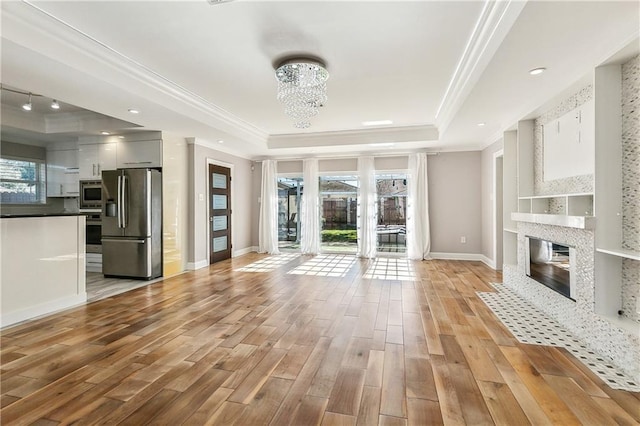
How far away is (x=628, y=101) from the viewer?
8.36ft

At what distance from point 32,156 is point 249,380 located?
23.8 ft

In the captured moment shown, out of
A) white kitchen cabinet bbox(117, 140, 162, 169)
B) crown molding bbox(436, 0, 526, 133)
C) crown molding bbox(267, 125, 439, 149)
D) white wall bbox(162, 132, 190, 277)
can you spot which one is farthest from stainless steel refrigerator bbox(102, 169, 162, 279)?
crown molding bbox(436, 0, 526, 133)

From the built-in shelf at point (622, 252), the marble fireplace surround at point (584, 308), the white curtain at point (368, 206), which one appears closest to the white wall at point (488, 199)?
the marble fireplace surround at point (584, 308)

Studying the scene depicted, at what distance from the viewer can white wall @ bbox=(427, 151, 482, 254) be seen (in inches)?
273

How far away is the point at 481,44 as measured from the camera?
108 inches

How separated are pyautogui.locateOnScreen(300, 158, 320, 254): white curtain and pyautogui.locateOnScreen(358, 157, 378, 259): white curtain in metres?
1.16

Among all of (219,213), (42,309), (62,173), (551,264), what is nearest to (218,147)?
(219,213)

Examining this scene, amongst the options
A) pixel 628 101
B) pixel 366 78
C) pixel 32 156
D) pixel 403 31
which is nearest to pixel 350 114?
pixel 366 78

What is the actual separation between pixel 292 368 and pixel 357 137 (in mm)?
5019

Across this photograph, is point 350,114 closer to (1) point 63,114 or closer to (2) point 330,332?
(2) point 330,332

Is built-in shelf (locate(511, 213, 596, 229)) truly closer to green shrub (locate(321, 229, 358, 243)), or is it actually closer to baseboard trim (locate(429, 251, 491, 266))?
baseboard trim (locate(429, 251, 491, 266))

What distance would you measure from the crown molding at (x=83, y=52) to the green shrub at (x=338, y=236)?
469cm

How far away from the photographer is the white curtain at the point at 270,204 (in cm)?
808

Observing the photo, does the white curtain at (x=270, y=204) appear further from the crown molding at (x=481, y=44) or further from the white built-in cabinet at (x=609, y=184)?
the white built-in cabinet at (x=609, y=184)
